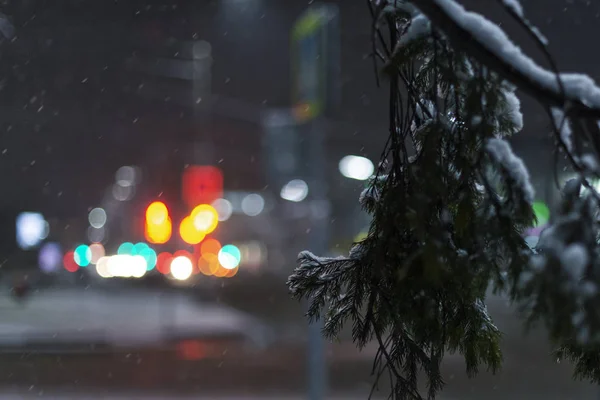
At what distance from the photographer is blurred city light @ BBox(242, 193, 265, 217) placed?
3859cm

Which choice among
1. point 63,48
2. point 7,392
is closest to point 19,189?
point 63,48

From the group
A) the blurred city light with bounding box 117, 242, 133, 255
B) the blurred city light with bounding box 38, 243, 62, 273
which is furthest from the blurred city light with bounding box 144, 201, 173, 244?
the blurred city light with bounding box 38, 243, 62, 273

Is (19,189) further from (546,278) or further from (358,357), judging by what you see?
(546,278)

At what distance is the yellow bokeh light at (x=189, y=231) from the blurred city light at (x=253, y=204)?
71.0 ft

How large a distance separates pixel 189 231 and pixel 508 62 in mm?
13658

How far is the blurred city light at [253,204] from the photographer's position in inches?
1519

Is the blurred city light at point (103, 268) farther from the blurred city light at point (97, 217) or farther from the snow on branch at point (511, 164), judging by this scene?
the snow on branch at point (511, 164)

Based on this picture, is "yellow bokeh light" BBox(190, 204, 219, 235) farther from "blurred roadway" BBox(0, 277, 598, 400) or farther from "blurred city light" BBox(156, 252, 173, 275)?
"blurred city light" BBox(156, 252, 173, 275)

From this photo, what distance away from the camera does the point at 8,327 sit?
14125 millimetres

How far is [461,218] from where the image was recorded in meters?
2.87

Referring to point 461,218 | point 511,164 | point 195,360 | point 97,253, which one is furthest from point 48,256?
point 511,164

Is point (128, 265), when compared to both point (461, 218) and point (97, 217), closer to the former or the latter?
Answer: point (97, 217)

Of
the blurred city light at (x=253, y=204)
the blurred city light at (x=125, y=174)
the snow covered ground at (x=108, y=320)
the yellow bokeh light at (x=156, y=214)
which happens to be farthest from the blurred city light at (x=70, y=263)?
the blurred city light at (x=253, y=204)

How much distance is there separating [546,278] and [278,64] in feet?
72.4
